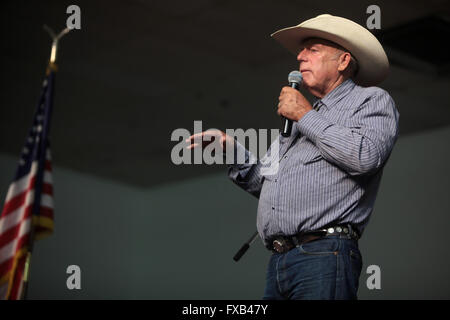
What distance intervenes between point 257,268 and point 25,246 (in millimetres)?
4889

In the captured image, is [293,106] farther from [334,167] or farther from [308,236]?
[308,236]

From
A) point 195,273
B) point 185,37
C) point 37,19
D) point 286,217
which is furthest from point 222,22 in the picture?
point 195,273

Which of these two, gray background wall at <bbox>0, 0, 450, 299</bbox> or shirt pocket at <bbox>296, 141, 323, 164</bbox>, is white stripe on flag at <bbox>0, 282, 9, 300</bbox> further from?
shirt pocket at <bbox>296, 141, 323, 164</bbox>

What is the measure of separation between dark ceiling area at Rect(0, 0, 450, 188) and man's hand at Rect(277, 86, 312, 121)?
9.78ft

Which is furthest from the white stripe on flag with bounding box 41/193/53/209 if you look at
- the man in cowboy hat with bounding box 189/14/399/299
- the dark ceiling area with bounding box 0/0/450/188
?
the man in cowboy hat with bounding box 189/14/399/299

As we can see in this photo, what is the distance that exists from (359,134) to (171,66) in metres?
4.34

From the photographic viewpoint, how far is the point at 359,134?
6.30 feet

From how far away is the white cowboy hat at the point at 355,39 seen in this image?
84.1 inches

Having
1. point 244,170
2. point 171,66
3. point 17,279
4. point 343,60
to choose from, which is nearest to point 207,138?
point 244,170

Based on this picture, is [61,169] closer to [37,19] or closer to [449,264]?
[37,19]

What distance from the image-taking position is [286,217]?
1988 mm

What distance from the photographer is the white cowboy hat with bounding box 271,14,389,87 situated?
214cm

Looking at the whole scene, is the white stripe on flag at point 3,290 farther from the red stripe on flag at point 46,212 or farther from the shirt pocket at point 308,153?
the shirt pocket at point 308,153

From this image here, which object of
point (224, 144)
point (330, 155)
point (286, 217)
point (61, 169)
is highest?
point (61, 169)
